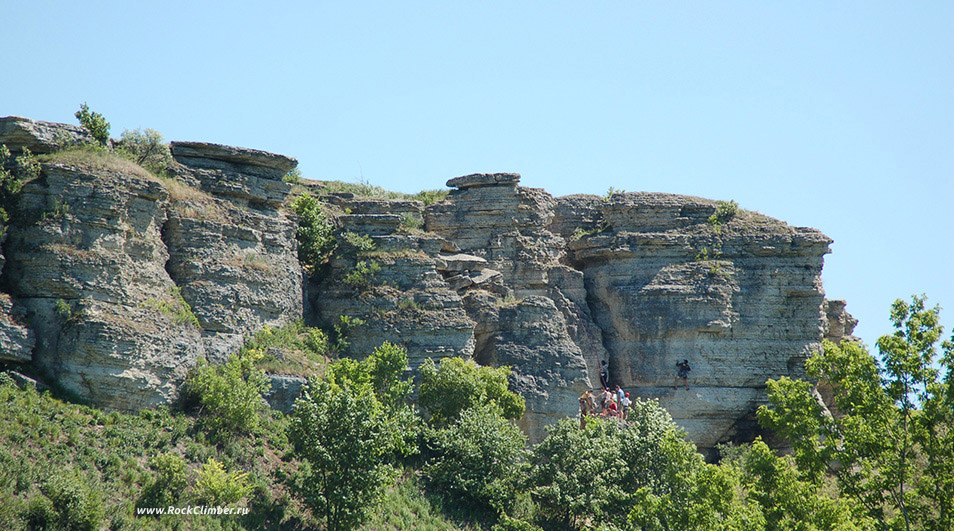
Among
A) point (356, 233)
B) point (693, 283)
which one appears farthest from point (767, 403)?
point (356, 233)

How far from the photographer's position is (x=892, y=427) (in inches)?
1048

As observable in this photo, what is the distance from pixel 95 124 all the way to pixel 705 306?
88.4 ft

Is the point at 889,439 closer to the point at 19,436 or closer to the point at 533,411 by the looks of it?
the point at 533,411

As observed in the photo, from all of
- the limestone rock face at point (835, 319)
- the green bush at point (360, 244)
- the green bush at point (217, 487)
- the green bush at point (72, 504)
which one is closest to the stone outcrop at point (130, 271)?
the green bush at point (217, 487)

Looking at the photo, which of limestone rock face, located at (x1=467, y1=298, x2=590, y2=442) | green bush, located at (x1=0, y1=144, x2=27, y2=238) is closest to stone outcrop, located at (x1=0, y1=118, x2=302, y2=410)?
green bush, located at (x1=0, y1=144, x2=27, y2=238)

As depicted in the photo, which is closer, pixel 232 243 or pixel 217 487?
pixel 217 487

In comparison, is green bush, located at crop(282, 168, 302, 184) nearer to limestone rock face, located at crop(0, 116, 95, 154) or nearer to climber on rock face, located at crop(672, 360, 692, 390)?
limestone rock face, located at crop(0, 116, 95, 154)

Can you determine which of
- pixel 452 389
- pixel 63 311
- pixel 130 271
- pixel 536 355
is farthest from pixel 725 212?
pixel 63 311

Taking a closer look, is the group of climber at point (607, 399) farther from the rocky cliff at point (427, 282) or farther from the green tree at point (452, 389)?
the green tree at point (452, 389)

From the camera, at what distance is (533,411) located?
38812mm

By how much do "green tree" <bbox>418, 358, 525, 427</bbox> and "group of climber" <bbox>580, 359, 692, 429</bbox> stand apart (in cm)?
424

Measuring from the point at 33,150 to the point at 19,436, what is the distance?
10779mm

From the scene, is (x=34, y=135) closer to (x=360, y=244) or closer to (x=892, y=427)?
(x=360, y=244)

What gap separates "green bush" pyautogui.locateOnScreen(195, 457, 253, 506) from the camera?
90.5ft
